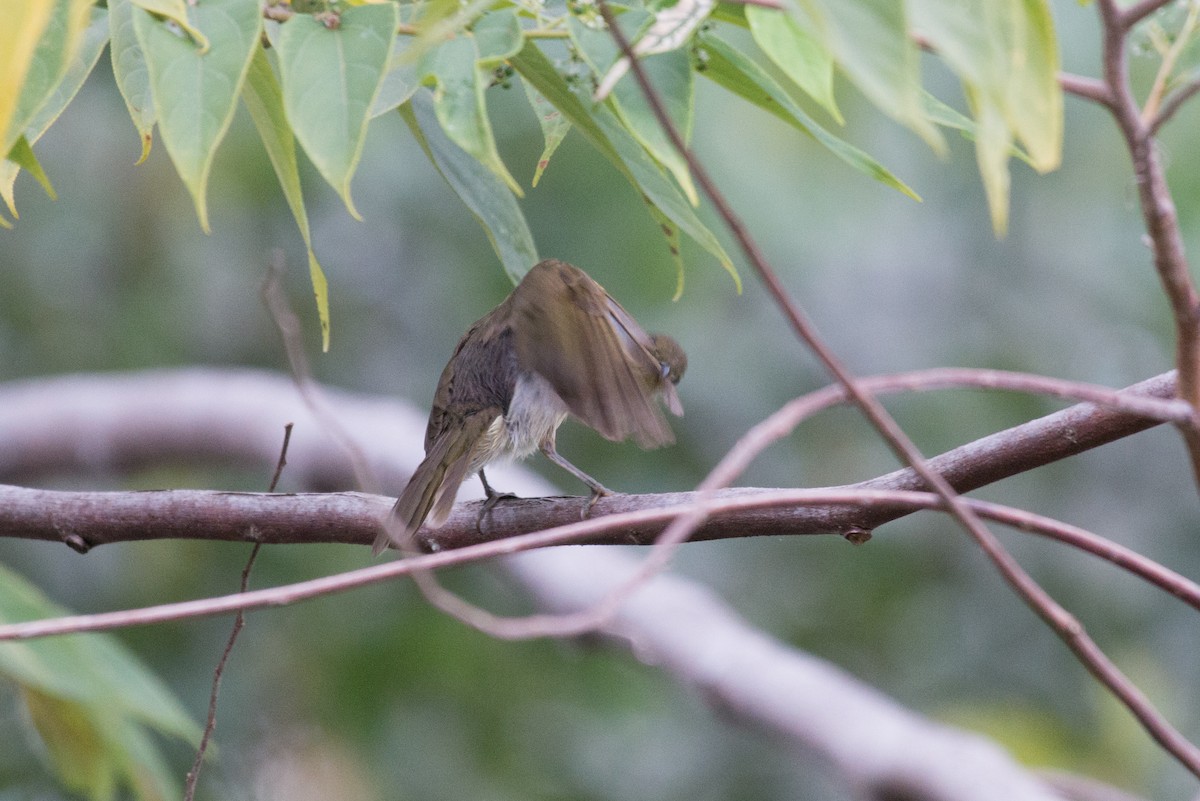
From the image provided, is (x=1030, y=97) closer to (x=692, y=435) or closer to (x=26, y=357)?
(x=692, y=435)

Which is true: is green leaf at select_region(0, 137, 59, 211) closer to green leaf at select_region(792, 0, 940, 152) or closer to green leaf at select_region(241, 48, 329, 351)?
green leaf at select_region(241, 48, 329, 351)

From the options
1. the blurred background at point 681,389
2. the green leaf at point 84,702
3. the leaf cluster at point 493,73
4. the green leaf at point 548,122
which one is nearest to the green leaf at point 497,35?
the leaf cluster at point 493,73

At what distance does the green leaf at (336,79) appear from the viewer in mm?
949

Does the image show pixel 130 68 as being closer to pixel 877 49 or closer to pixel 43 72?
pixel 43 72

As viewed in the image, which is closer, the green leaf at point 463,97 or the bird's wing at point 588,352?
the green leaf at point 463,97

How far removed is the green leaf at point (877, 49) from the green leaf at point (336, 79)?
383 mm

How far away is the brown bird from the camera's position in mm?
1517

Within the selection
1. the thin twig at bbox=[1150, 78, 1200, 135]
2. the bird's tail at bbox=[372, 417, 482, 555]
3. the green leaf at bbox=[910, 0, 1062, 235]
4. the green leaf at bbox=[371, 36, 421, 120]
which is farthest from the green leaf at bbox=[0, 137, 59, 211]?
the thin twig at bbox=[1150, 78, 1200, 135]

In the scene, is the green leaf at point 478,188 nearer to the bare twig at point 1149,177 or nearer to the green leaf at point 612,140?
the green leaf at point 612,140

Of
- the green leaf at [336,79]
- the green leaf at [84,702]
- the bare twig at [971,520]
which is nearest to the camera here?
the bare twig at [971,520]

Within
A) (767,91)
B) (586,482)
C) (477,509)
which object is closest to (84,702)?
(477,509)

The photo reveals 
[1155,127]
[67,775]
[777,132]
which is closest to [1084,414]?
[1155,127]

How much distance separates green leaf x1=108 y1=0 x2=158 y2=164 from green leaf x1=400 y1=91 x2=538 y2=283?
0.85 ft

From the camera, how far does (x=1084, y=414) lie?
113cm
